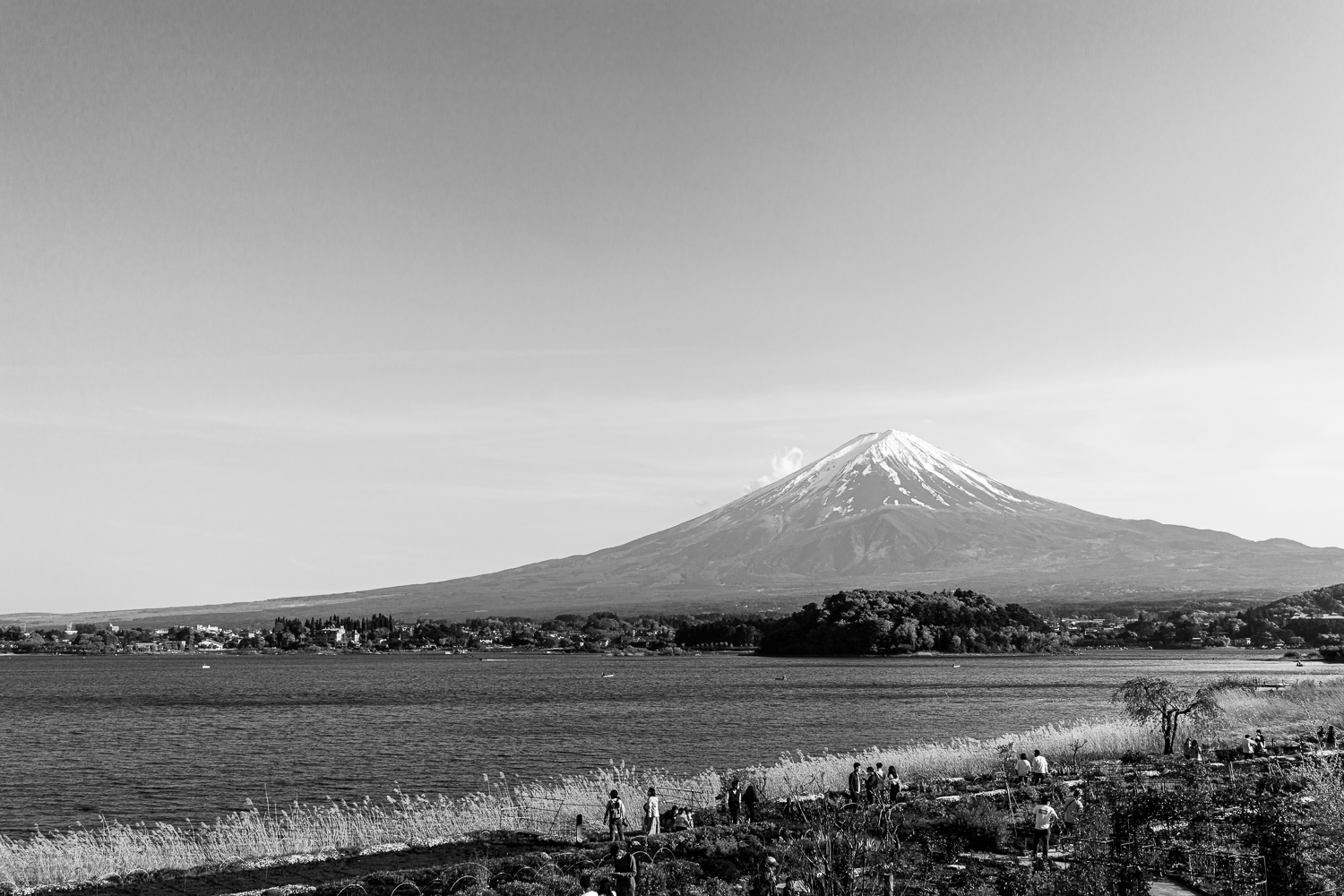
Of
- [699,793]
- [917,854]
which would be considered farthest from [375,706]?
[917,854]

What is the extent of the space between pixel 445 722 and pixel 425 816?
2923 cm

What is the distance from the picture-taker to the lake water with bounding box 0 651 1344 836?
111 feet

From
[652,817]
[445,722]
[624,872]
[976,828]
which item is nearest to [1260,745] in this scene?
[976,828]

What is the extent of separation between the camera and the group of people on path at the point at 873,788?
20641mm

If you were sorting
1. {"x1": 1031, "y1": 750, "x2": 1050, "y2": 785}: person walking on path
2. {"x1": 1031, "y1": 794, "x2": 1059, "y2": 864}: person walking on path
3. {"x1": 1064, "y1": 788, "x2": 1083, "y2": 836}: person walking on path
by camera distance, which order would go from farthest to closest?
{"x1": 1031, "y1": 750, "x2": 1050, "y2": 785}: person walking on path, {"x1": 1064, "y1": 788, "x2": 1083, "y2": 836}: person walking on path, {"x1": 1031, "y1": 794, "x2": 1059, "y2": 864}: person walking on path

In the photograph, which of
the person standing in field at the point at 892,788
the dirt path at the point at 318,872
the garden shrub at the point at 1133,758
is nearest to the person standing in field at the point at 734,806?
the person standing in field at the point at 892,788

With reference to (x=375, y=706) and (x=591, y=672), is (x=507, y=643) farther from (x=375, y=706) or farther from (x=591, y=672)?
(x=375, y=706)

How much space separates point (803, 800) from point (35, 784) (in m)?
24.6

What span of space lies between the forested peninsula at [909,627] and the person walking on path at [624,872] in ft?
388

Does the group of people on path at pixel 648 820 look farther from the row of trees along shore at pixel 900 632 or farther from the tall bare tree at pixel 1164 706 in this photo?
the row of trees along shore at pixel 900 632

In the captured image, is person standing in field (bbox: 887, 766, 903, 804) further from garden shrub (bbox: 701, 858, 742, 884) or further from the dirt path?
the dirt path

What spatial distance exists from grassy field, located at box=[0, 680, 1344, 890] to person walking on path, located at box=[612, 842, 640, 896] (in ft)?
23.9

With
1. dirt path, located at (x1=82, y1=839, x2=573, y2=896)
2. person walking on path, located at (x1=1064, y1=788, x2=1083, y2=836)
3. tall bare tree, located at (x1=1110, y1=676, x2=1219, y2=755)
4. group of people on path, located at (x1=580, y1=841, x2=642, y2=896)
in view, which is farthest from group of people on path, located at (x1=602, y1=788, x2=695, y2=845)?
tall bare tree, located at (x1=1110, y1=676, x2=1219, y2=755)

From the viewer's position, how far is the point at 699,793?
83.6 ft
